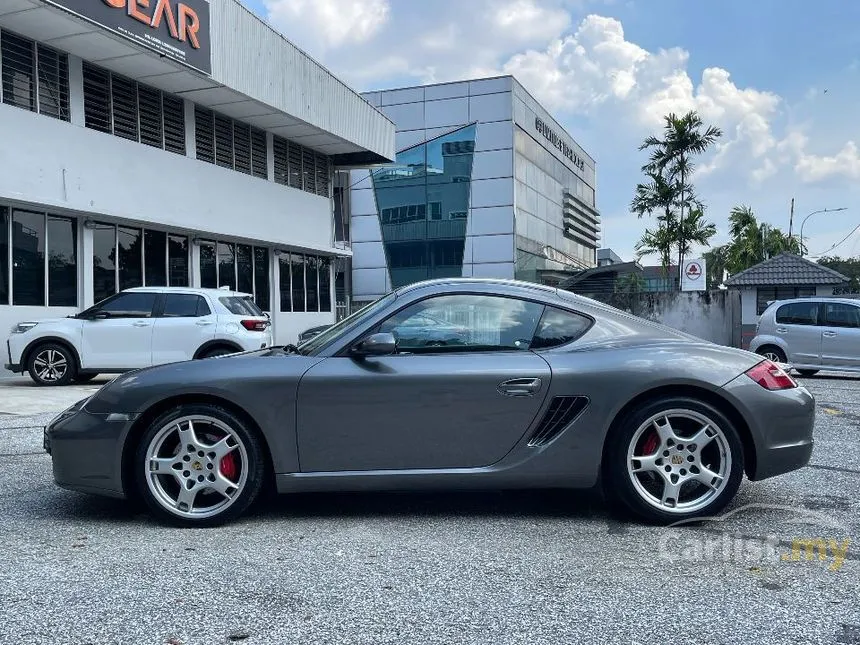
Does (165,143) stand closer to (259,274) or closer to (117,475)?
(259,274)

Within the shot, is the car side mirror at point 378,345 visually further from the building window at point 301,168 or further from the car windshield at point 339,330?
the building window at point 301,168

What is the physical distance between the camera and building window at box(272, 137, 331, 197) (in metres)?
23.1

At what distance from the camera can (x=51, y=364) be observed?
12.4 m

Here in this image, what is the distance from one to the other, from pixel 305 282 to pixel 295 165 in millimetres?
3676

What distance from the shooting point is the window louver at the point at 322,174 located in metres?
25.3

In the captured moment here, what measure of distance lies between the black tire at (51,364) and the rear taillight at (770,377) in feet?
36.1

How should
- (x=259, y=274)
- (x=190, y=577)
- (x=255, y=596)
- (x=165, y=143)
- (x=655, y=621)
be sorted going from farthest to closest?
1. (x=259, y=274)
2. (x=165, y=143)
3. (x=190, y=577)
4. (x=255, y=596)
5. (x=655, y=621)

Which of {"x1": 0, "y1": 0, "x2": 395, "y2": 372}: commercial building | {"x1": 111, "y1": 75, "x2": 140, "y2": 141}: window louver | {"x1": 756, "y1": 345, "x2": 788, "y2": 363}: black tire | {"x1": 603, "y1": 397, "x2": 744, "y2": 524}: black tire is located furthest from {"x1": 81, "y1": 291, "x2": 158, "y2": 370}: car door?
{"x1": 756, "y1": 345, "x2": 788, "y2": 363}: black tire

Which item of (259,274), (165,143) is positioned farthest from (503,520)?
(259,274)

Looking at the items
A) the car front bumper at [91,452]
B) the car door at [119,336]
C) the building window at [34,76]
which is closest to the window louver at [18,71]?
the building window at [34,76]

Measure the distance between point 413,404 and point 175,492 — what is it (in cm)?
136

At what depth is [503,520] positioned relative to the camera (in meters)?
4.25

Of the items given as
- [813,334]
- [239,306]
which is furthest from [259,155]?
[813,334]

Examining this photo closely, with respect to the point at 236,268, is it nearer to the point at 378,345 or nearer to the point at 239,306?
the point at 239,306
